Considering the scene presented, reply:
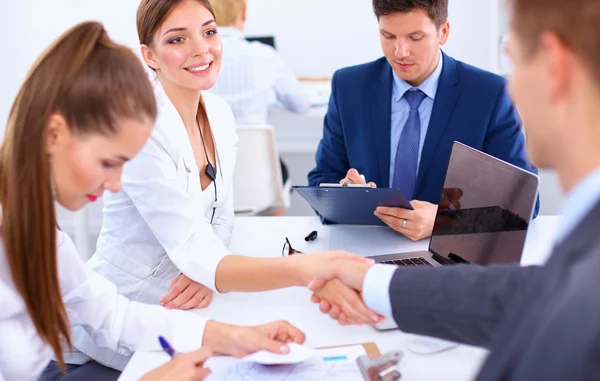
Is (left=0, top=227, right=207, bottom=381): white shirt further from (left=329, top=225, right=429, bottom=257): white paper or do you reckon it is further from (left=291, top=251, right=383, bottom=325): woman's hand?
(left=329, top=225, right=429, bottom=257): white paper

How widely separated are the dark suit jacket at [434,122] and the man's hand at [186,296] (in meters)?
0.80

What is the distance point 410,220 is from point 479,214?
1.01 feet

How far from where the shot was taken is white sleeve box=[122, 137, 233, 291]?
5.27 feet

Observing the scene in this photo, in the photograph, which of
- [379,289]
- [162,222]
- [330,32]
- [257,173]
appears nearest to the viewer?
[379,289]

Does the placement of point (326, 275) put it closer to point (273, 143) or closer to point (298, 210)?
point (273, 143)

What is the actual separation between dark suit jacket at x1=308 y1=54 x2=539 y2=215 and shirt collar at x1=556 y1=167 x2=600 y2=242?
1252 mm

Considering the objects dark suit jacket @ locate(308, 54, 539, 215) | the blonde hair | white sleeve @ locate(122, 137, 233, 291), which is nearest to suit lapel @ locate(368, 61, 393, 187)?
dark suit jacket @ locate(308, 54, 539, 215)

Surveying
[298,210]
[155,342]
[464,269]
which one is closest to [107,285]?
[155,342]

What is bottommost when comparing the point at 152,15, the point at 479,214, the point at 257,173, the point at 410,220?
the point at 257,173

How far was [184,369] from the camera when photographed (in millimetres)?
1178

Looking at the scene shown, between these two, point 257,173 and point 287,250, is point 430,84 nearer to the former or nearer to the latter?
point 287,250

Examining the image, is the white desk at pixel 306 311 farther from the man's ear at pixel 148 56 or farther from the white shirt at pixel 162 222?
the man's ear at pixel 148 56

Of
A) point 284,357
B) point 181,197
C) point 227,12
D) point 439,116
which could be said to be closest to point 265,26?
point 227,12

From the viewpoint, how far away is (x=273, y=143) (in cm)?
285
